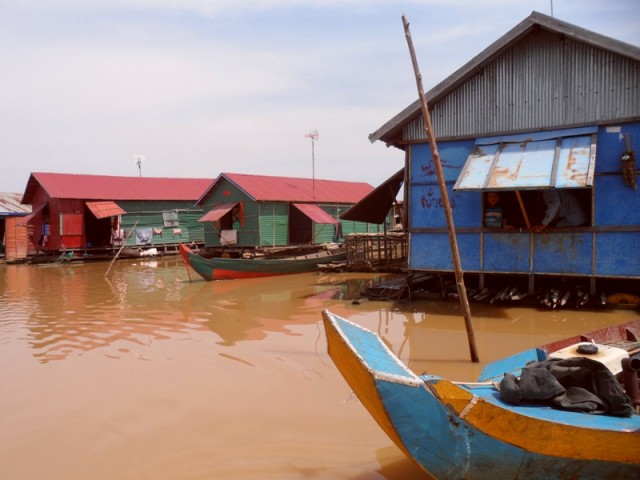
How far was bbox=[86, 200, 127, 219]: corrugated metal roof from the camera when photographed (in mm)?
28106

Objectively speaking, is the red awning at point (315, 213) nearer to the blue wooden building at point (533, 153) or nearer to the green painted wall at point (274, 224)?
the green painted wall at point (274, 224)

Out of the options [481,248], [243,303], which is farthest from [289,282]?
[481,248]

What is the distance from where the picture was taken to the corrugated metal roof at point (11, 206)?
31.5m

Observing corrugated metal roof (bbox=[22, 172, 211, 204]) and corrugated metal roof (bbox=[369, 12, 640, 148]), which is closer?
corrugated metal roof (bbox=[369, 12, 640, 148])

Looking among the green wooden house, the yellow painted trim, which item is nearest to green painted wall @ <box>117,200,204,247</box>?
the green wooden house

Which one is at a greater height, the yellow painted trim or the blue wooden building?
the blue wooden building

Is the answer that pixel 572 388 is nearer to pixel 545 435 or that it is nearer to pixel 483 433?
pixel 545 435

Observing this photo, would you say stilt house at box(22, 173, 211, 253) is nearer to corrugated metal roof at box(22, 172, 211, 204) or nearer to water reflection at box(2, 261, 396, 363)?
corrugated metal roof at box(22, 172, 211, 204)

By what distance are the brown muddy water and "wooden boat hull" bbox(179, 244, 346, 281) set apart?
3591mm

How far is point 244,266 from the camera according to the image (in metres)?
18.7

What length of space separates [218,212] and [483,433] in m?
22.2

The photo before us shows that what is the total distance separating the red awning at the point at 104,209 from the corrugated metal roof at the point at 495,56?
20153 millimetres

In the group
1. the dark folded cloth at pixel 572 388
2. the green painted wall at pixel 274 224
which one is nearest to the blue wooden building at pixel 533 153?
the dark folded cloth at pixel 572 388

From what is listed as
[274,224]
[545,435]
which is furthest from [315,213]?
[545,435]
